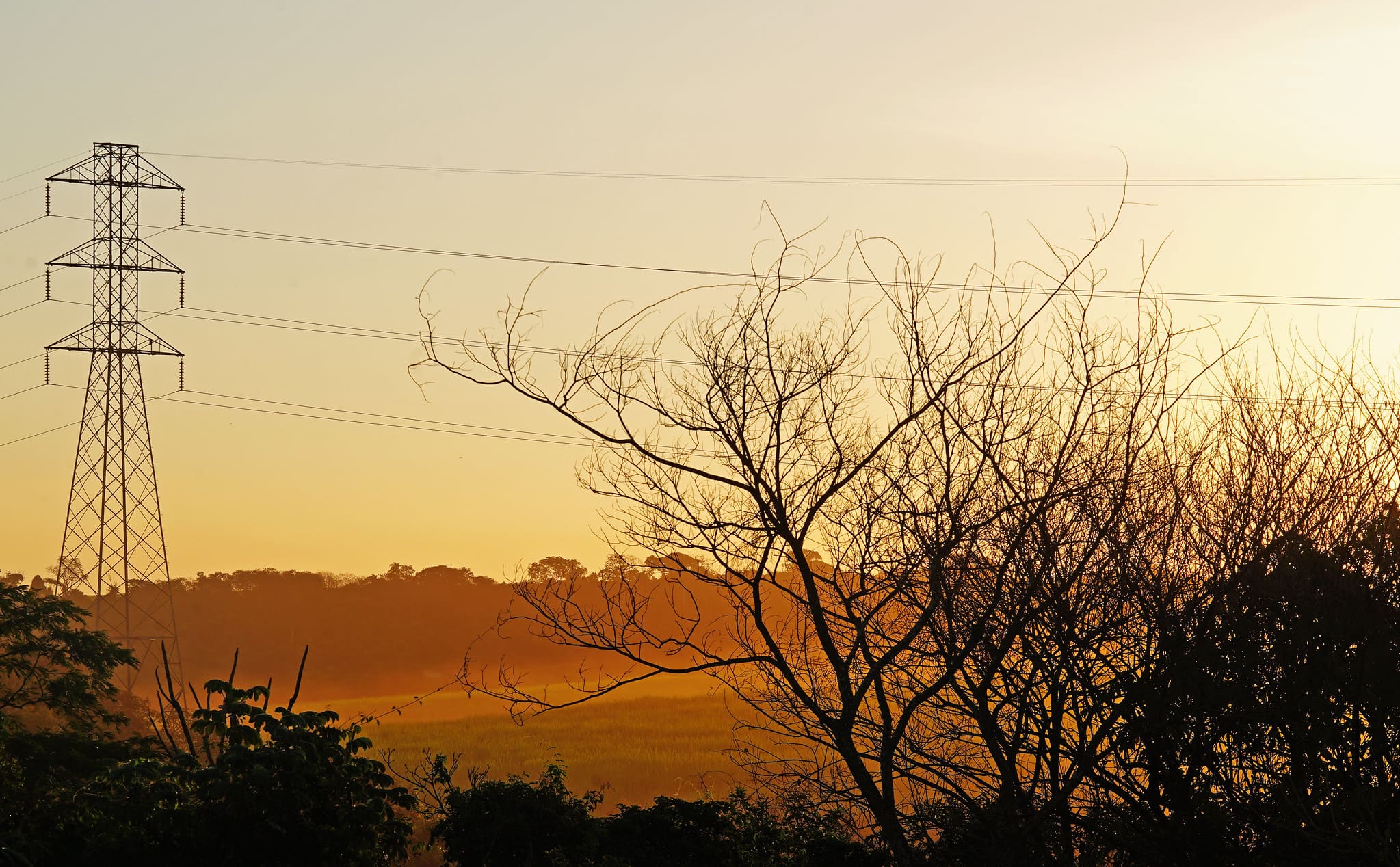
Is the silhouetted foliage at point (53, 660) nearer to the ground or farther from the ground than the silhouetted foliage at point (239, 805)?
farther from the ground

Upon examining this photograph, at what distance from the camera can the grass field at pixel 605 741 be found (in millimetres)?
28359

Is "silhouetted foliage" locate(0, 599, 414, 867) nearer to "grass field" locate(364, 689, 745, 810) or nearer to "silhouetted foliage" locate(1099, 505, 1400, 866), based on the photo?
"silhouetted foliage" locate(1099, 505, 1400, 866)

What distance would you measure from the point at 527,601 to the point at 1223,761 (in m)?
5.20

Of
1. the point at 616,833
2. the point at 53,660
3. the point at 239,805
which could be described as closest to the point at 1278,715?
the point at 616,833

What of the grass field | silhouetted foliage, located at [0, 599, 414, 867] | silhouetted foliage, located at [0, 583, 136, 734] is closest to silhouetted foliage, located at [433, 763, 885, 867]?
silhouetted foliage, located at [0, 599, 414, 867]

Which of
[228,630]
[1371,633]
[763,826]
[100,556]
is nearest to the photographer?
[1371,633]

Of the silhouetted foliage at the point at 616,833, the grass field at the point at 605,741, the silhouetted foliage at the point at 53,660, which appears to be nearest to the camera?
the silhouetted foliage at the point at 616,833

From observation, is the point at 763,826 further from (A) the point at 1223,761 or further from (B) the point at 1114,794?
(A) the point at 1223,761

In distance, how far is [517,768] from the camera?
99.2ft

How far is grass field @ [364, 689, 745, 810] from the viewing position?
28.4m

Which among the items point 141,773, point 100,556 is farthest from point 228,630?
point 141,773

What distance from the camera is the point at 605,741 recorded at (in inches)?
1342

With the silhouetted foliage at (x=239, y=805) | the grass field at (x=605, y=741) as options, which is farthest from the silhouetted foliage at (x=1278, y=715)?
the grass field at (x=605, y=741)

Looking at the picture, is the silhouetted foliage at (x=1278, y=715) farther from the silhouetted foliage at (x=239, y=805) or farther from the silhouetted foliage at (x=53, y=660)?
the silhouetted foliage at (x=53, y=660)
